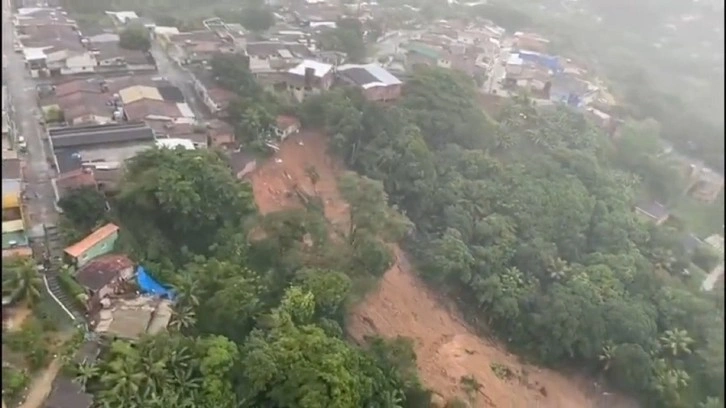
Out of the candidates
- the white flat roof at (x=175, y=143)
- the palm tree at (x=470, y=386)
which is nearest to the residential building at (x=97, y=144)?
the white flat roof at (x=175, y=143)

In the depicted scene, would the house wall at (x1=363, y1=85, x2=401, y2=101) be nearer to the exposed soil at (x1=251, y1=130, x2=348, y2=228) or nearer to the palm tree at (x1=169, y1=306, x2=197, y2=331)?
the exposed soil at (x1=251, y1=130, x2=348, y2=228)

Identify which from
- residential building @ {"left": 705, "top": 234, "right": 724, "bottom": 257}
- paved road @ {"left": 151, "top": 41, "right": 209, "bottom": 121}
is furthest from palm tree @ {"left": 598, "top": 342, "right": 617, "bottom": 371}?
paved road @ {"left": 151, "top": 41, "right": 209, "bottom": 121}

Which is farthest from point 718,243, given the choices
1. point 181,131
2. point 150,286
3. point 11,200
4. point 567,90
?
point 567,90

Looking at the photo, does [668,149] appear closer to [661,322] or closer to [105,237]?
[661,322]

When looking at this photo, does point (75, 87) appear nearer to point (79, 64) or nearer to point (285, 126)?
point (79, 64)

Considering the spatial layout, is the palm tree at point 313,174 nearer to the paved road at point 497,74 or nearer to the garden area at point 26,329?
the garden area at point 26,329

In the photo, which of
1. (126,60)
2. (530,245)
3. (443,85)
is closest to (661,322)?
(530,245)
